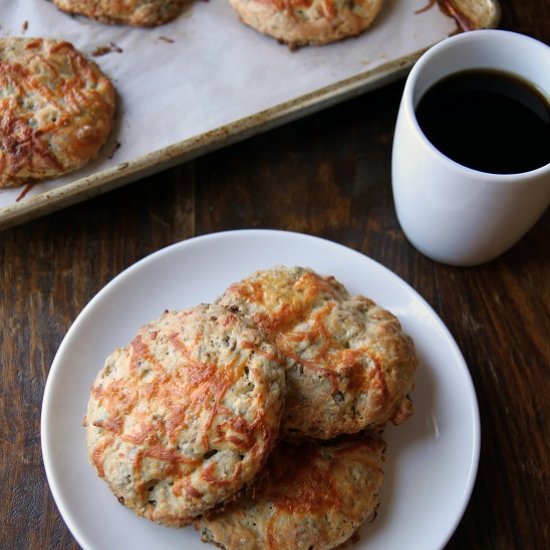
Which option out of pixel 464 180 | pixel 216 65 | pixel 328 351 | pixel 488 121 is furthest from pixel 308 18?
pixel 328 351

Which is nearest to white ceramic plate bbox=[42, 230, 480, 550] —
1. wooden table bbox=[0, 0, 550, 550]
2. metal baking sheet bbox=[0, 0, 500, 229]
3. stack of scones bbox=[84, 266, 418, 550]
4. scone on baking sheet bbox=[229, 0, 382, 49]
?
stack of scones bbox=[84, 266, 418, 550]

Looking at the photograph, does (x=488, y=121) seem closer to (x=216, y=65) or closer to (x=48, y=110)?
(x=216, y=65)

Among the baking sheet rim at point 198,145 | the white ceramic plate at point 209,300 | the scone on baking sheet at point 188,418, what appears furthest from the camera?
the baking sheet rim at point 198,145

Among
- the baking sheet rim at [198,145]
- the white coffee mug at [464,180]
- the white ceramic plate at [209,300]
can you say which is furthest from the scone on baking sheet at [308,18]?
the white ceramic plate at [209,300]

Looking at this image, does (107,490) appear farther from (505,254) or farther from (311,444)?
(505,254)

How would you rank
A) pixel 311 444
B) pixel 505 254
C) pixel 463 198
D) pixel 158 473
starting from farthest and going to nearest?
pixel 505 254
pixel 463 198
pixel 311 444
pixel 158 473

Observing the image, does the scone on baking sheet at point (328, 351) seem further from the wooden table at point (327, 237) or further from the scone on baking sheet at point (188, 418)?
the wooden table at point (327, 237)

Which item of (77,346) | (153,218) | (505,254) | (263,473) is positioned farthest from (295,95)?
(263,473)
